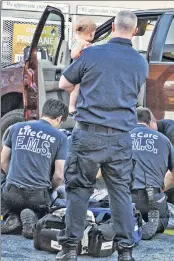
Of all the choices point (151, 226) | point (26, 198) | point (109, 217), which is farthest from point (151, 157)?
point (26, 198)

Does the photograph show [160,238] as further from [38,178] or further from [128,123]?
[128,123]

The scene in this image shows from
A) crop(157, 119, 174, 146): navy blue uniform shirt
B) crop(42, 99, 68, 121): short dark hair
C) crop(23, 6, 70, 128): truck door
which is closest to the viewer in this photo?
crop(42, 99, 68, 121): short dark hair

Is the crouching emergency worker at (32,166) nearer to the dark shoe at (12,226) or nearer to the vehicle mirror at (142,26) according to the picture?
the dark shoe at (12,226)

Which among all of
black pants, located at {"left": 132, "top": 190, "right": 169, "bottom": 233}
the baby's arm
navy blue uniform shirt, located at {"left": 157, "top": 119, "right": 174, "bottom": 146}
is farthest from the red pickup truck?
black pants, located at {"left": 132, "top": 190, "right": 169, "bottom": 233}

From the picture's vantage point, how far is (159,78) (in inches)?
357

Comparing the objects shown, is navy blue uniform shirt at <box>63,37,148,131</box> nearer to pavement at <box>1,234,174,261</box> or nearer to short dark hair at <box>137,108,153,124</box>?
pavement at <box>1,234,174,261</box>

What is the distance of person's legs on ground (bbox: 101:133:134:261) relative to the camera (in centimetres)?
558

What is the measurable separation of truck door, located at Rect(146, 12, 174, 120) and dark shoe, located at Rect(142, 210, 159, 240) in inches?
80.5

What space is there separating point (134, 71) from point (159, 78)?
348cm

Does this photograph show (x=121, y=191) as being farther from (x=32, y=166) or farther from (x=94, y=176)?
(x=32, y=166)

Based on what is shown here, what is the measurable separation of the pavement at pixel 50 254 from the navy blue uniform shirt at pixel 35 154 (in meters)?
0.48

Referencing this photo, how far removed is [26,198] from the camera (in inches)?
281

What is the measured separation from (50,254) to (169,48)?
354 centimetres

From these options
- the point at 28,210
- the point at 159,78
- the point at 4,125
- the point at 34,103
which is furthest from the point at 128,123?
the point at 4,125
